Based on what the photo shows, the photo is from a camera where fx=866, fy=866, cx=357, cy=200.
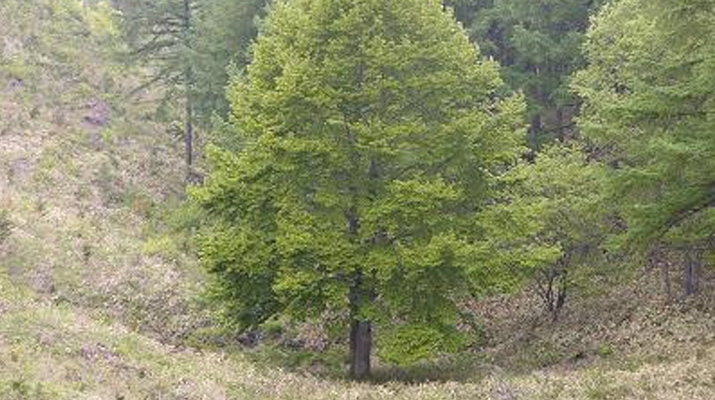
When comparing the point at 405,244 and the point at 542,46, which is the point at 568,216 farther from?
the point at 542,46

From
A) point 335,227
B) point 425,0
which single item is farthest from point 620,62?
point 335,227

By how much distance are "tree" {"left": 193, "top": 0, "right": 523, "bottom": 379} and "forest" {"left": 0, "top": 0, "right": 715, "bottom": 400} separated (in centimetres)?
6

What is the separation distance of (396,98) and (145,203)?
66.6ft

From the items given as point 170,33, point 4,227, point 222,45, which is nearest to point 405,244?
point 4,227

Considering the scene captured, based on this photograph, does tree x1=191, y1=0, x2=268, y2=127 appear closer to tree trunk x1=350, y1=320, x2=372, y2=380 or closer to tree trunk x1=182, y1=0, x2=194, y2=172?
tree trunk x1=182, y1=0, x2=194, y2=172

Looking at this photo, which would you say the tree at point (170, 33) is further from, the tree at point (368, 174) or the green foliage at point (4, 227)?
the tree at point (368, 174)

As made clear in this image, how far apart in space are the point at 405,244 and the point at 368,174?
1969 mm

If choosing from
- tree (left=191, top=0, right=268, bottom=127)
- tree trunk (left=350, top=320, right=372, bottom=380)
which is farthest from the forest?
tree (left=191, top=0, right=268, bottom=127)

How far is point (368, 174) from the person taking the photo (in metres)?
21.4

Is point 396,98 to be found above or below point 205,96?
below

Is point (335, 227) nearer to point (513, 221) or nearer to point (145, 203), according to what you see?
point (513, 221)

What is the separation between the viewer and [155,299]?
96.1 ft

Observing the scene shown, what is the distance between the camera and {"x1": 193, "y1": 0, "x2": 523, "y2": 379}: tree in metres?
19.9

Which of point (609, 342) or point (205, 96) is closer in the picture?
point (609, 342)
